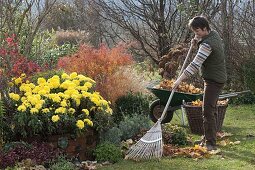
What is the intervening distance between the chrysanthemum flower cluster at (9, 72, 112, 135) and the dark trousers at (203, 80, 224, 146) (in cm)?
136

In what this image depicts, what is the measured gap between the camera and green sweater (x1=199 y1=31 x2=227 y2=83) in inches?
263

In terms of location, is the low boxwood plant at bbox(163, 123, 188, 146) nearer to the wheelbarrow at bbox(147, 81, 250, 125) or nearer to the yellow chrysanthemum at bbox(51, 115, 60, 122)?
the wheelbarrow at bbox(147, 81, 250, 125)

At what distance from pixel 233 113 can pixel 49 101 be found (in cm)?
544

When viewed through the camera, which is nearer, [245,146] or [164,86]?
[245,146]

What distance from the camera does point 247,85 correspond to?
12.2m

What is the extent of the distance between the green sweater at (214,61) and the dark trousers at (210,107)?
0.10 m

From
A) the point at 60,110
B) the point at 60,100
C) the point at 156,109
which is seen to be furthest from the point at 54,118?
the point at 156,109

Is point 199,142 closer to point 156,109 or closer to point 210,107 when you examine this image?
point 210,107

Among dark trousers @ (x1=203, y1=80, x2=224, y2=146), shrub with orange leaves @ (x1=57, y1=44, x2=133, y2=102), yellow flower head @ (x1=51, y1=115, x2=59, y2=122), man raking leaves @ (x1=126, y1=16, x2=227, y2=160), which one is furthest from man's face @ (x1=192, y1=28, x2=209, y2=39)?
shrub with orange leaves @ (x1=57, y1=44, x2=133, y2=102)

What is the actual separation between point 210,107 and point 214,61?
64cm

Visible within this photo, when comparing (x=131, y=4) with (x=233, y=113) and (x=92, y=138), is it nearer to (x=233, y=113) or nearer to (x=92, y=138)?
(x=233, y=113)

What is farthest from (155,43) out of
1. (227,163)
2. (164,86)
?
(227,163)

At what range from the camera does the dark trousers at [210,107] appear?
6.85m

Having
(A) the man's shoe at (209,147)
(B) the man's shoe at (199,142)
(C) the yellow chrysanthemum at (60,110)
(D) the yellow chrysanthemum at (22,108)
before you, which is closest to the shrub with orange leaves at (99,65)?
(B) the man's shoe at (199,142)
